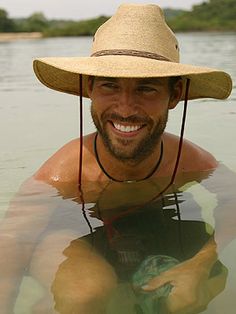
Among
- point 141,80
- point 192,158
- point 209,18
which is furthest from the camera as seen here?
point 209,18

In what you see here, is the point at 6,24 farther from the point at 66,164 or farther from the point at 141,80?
the point at 141,80

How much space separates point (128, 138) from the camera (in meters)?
2.37

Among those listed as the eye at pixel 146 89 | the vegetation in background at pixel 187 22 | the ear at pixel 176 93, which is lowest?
the vegetation in background at pixel 187 22

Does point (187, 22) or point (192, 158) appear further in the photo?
point (187, 22)

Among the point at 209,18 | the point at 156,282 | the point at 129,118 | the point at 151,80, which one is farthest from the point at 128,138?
the point at 209,18

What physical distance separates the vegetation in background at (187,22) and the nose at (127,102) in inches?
1542

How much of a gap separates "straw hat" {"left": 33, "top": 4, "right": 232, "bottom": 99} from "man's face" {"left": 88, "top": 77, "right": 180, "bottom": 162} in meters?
0.10

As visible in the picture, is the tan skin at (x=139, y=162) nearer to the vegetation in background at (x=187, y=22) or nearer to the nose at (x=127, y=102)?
the nose at (x=127, y=102)

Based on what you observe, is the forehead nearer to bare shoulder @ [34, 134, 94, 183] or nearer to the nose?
the nose

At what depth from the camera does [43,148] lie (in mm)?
4039

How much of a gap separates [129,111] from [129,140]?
157mm

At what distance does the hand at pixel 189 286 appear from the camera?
1.73 metres

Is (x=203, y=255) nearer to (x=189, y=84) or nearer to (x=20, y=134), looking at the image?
(x=189, y=84)

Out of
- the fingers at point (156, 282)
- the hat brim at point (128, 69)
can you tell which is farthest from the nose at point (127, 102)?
the fingers at point (156, 282)
